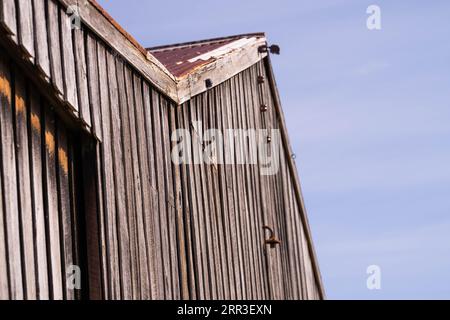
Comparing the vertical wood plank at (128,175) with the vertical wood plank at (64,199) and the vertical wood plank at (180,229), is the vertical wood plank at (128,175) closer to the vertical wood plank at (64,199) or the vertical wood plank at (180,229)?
the vertical wood plank at (64,199)

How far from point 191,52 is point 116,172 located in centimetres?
474

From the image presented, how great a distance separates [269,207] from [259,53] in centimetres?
208

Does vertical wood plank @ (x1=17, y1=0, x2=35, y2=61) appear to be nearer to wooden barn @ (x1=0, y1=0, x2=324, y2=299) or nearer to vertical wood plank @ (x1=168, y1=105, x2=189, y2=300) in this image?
wooden barn @ (x1=0, y1=0, x2=324, y2=299)

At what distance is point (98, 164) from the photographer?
10.1 metres

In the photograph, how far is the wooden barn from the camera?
9031mm

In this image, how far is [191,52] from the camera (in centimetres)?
1484

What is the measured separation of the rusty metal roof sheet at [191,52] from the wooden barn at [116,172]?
57 millimetres

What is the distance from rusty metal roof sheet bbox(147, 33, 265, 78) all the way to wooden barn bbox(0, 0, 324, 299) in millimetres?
57

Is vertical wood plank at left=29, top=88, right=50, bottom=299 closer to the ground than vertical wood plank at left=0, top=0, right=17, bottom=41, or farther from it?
closer to the ground

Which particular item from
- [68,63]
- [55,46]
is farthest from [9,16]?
[68,63]

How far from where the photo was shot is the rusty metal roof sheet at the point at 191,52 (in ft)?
42.5

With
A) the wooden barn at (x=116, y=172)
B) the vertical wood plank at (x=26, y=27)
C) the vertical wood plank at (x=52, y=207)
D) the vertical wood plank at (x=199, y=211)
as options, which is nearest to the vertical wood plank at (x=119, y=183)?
the wooden barn at (x=116, y=172)

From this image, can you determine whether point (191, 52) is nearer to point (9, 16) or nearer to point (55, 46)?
point (55, 46)

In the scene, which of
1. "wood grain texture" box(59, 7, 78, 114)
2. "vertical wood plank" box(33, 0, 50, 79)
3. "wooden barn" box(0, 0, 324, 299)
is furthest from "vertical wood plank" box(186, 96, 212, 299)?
"vertical wood plank" box(33, 0, 50, 79)
